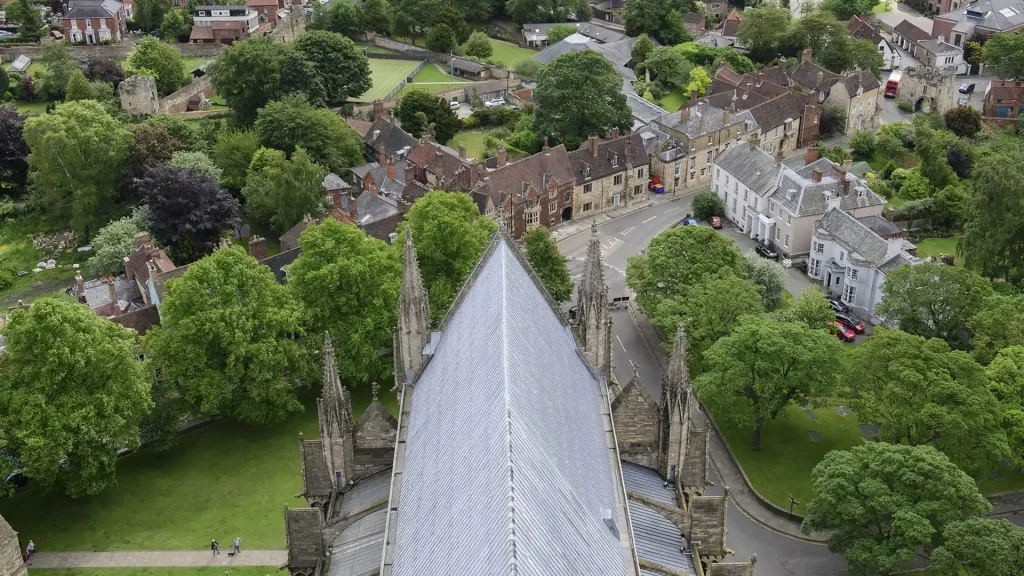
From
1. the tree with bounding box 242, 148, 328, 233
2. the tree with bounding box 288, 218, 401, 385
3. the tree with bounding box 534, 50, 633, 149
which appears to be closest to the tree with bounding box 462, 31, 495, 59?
the tree with bounding box 534, 50, 633, 149

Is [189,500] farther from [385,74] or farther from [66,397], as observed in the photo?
[385,74]

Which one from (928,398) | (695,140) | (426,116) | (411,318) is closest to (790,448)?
(928,398)

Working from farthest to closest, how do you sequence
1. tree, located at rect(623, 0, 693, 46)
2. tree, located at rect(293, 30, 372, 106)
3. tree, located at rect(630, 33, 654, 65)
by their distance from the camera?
tree, located at rect(623, 0, 693, 46) → tree, located at rect(630, 33, 654, 65) → tree, located at rect(293, 30, 372, 106)

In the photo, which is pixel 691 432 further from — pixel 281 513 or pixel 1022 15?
pixel 1022 15

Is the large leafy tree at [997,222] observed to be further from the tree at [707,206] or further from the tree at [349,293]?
the tree at [349,293]

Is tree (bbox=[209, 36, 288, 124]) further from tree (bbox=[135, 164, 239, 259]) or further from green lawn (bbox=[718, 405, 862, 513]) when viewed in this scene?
green lawn (bbox=[718, 405, 862, 513])
